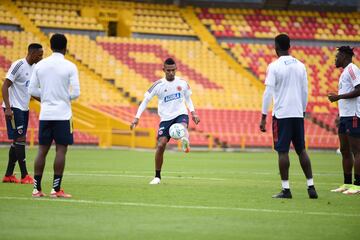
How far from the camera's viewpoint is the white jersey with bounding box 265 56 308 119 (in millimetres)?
12461

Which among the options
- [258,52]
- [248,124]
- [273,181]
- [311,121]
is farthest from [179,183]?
[258,52]

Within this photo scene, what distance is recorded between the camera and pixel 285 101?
12.5 metres

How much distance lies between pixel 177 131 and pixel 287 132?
3.69 metres

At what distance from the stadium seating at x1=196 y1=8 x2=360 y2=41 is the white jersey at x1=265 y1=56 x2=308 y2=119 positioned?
3285 cm

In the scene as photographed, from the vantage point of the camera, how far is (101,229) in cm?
871

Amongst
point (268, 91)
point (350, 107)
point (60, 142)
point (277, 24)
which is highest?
point (277, 24)

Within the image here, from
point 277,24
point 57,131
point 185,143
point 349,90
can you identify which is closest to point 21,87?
point 57,131

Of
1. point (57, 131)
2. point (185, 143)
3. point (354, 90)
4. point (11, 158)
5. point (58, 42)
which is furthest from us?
point (185, 143)

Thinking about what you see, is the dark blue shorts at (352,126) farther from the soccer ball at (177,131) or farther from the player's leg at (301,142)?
the soccer ball at (177,131)

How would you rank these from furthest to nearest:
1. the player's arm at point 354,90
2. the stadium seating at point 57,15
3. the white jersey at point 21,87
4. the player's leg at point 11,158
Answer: the stadium seating at point 57,15 → the player's leg at point 11,158 → the white jersey at point 21,87 → the player's arm at point 354,90

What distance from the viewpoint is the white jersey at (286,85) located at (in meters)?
12.5

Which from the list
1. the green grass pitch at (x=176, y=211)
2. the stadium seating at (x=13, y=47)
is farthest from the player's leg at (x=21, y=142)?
the stadium seating at (x=13, y=47)

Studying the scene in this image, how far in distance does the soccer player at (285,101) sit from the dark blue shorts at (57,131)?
2.91m

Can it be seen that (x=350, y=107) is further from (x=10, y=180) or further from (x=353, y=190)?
(x=10, y=180)
